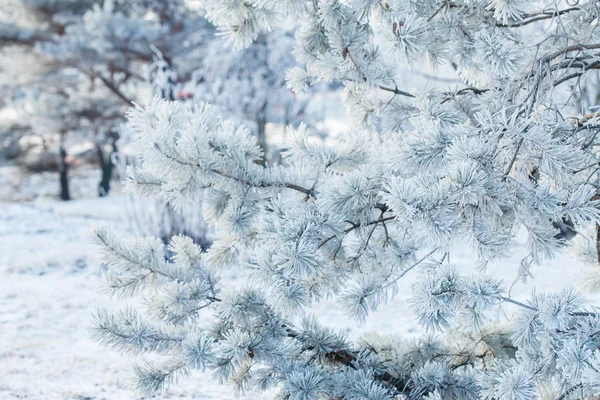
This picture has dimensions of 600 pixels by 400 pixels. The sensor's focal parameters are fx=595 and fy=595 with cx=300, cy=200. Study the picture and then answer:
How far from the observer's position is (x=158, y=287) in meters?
1.73

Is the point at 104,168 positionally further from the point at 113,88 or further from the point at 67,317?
the point at 67,317

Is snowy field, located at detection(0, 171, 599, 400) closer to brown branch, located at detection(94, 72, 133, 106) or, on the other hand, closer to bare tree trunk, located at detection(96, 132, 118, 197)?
brown branch, located at detection(94, 72, 133, 106)

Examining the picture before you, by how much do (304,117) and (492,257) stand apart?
25.8 feet

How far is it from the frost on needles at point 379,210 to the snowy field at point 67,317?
0.75ft

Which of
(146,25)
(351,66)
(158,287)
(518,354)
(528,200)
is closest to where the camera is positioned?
(528,200)

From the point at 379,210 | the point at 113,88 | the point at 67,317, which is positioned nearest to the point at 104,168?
the point at 113,88

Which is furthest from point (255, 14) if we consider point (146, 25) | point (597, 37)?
point (146, 25)

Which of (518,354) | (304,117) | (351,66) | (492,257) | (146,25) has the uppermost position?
(351,66)

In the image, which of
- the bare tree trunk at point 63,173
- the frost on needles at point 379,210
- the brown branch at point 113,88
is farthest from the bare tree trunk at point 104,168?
the frost on needles at point 379,210

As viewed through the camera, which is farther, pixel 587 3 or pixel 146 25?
pixel 146 25

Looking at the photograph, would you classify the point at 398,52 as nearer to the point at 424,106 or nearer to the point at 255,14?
the point at 424,106

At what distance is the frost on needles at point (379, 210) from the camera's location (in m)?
1.24

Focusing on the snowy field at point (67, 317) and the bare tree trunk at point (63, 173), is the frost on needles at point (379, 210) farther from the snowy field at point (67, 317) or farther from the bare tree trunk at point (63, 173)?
the bare tree trunk at point (63, 173)

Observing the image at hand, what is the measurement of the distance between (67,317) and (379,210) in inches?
98.1
